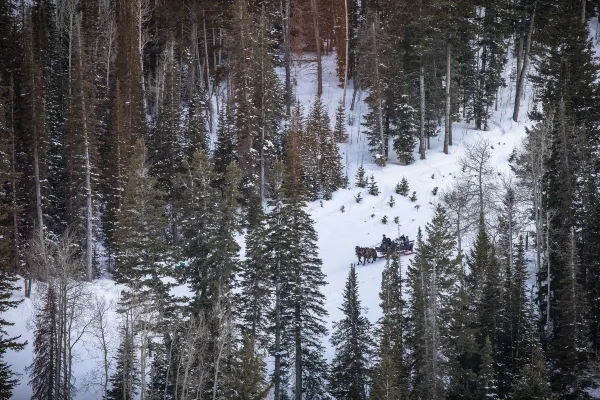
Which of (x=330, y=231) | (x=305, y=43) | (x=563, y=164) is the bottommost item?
(x=330, y=231)

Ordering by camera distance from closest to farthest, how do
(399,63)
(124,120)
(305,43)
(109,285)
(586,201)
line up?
1. (586,201)
2. (109,285)
3. (124,120)
4. (399,63)
5. (305,43)

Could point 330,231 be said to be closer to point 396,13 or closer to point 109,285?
point 109,285

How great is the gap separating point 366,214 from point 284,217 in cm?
1391

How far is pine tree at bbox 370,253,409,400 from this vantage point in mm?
21250

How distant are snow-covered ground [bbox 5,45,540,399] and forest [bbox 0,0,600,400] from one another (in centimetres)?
43

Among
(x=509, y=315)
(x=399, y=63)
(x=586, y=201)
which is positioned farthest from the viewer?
(x=399, y=63)

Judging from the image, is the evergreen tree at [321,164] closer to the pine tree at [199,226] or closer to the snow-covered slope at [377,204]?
the snow-covered slope at [377,204]

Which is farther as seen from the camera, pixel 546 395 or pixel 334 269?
pixel 334 269

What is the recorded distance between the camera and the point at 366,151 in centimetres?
4922

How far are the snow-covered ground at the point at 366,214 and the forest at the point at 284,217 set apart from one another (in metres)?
0.43

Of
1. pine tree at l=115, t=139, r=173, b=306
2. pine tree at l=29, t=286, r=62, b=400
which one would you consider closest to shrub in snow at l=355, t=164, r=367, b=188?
pine tree at l=115, t=139, r=173, b=306

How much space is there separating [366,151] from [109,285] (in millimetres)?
26631

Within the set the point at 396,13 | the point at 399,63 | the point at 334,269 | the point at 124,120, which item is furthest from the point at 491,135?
the point at 124,120

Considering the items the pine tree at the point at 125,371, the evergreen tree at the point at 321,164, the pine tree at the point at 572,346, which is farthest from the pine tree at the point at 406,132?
the pine tree at the point at 125,371
